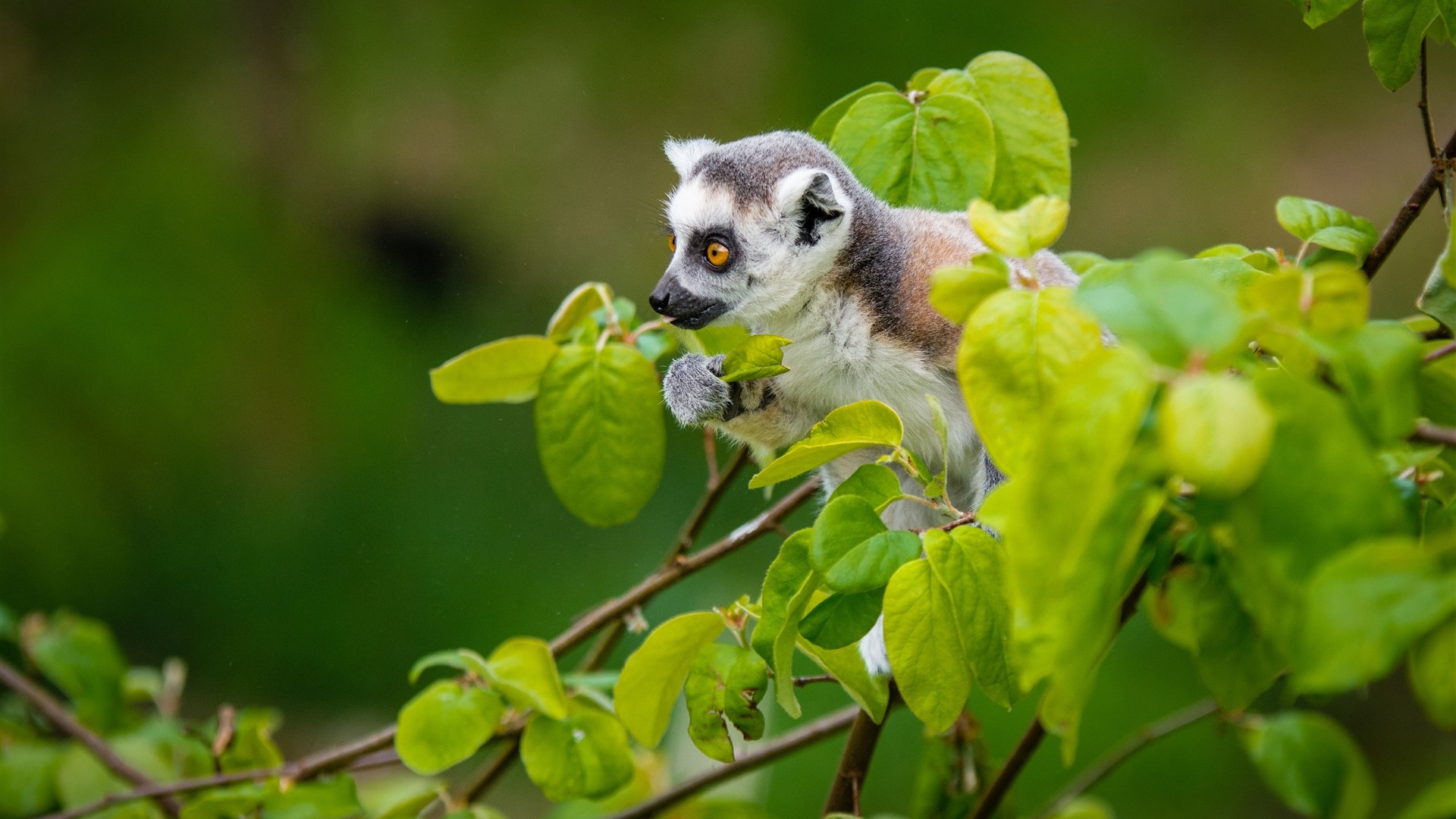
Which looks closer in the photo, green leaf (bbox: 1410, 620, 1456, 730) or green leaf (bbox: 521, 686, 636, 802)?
green leaf (bbox: 1410, 620, 1456, 730)

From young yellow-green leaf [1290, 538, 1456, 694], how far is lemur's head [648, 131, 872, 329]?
31.2 inches

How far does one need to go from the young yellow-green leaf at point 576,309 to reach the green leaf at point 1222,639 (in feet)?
1.87

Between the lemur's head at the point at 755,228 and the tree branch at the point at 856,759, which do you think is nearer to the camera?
the tree branch at the point at 856,759

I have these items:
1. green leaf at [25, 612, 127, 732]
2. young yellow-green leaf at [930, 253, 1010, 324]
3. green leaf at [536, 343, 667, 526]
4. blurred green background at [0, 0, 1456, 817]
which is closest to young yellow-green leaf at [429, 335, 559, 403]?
green leaf at [536, 343, 667, 526]

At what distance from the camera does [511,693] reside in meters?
0.86

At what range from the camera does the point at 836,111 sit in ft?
3.58

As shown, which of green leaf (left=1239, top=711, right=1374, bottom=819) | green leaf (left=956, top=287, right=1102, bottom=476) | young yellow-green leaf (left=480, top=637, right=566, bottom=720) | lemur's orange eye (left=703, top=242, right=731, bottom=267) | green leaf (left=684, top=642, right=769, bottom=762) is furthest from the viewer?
lemur's orange eye (left=703, top=242, right=731, bottom=267)

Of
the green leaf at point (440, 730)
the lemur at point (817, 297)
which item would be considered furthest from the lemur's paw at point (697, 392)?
the green leaf at point (440, 730)

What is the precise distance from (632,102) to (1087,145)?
1029 mm

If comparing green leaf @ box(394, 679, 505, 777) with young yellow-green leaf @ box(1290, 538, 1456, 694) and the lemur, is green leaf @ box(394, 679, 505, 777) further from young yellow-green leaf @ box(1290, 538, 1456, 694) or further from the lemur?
young yellow-green leaf @ box(1290, 538, 1456, 694)

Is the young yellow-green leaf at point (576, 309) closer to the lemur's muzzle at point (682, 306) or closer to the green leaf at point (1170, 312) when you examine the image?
the lemur's muzzle at point (682, 306)

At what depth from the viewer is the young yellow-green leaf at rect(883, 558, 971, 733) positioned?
59 cm

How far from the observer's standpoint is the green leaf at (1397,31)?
728mm

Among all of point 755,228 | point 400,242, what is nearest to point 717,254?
point 755,228
